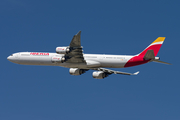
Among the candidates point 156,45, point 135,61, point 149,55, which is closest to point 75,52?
point 135,61

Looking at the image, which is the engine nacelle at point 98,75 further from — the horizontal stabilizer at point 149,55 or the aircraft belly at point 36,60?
the horizontal stabilizer at point 149,55

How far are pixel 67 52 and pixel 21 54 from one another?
51.5 ft

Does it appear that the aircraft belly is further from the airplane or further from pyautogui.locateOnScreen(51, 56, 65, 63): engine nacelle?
pyautogui.locateOnScreen(51, 56, 65, 63): engine nacelle

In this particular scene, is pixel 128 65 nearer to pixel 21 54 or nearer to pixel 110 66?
pixel 110 66

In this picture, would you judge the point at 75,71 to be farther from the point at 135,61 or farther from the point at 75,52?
the point at 135,61

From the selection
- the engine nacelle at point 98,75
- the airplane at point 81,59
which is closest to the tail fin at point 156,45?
the airplane at point 81,59

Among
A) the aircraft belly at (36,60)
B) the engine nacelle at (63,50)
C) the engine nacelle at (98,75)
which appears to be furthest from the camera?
the engine nacelle at (98,75)

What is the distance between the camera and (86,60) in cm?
6556

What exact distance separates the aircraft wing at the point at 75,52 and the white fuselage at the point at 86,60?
151 centimetres

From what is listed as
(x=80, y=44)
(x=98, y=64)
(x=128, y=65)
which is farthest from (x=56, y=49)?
(x=128, y=65)

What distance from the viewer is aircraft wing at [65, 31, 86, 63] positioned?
179 feet

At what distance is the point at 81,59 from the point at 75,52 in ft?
10.5

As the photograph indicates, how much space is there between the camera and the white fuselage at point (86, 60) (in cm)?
6406

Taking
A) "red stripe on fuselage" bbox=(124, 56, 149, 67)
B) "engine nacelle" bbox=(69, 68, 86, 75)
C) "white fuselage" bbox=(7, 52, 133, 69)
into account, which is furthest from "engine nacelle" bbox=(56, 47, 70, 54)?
"red stripe on fuselage" bbox=(124, 56, 149, 67)
